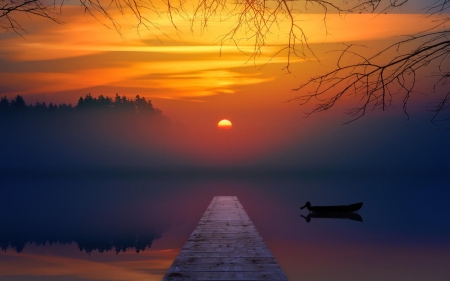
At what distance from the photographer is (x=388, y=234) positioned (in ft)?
82.9

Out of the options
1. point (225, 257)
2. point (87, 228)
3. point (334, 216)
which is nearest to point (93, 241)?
point (87, 228)

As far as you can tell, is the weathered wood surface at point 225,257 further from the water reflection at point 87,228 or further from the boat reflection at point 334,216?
the boat reflection at point 334,216

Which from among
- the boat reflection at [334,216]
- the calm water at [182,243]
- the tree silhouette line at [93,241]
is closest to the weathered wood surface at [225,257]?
the calm water at [182,243]

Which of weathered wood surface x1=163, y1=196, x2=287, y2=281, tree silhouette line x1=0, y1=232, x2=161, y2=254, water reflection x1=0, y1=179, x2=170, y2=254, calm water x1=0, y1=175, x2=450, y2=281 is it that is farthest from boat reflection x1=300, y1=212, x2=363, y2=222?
weathered wood surface x1=163, y1=196, x2=287, y2=281

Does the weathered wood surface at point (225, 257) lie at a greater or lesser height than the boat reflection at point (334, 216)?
greater

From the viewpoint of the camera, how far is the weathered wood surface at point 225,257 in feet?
19.1

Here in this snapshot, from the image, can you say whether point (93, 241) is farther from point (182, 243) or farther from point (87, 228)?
point (87, 228)

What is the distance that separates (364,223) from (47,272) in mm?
19928

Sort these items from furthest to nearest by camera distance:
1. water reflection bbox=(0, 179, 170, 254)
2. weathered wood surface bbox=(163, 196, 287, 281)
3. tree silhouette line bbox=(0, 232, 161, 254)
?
water reflection bbox=(0, 179, 170, 254) → tree silhouette line bbox=(0, 232, 161, 254) → weathered wood surface bbox=(163, 196, 287, 281)

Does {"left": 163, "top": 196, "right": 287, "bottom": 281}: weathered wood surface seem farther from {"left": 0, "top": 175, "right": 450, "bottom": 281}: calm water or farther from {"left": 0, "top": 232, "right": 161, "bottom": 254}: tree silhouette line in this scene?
{"left": 0, "top": 232, "right": 161, "bottom": 254}: tree silhouette line

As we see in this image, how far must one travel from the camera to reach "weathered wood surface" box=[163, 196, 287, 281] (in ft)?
19.1

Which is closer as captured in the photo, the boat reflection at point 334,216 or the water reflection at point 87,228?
the water reflection at point 87,228

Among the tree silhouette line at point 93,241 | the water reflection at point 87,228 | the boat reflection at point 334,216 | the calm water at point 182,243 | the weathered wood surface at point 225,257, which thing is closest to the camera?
the weathered wood surface at point 225,257

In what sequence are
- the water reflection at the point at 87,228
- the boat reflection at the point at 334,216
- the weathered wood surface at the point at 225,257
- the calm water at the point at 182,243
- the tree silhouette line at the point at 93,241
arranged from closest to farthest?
the weathered wood surface at the point at 225,257 → the calm water at the point at 182,243 → the tree silhouette line at the point at 93,241 → the water reflection at the point at 87,228 → the boat reflection at the point at 334,216
